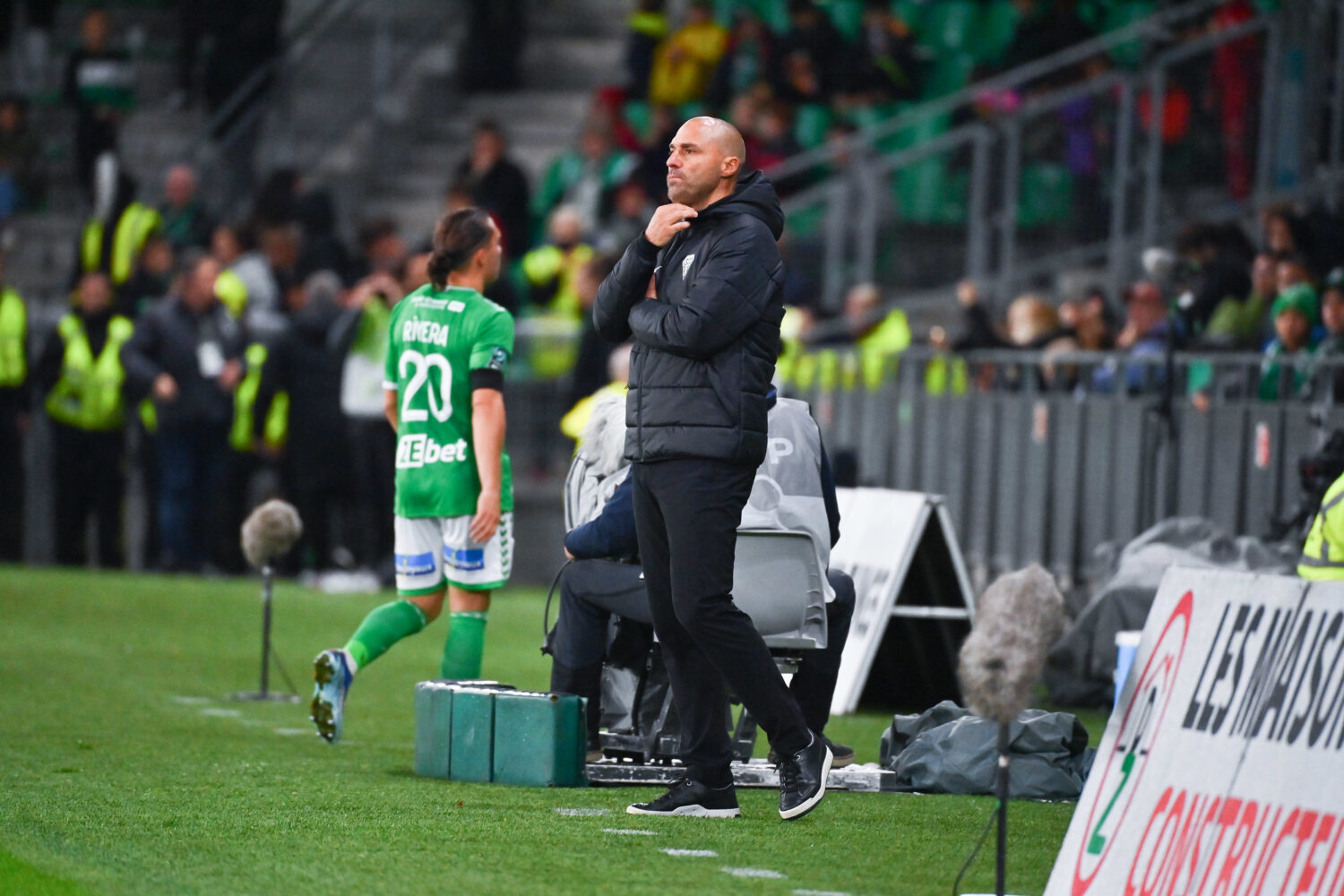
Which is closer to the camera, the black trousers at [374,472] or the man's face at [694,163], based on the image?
the man's face at [694,163]

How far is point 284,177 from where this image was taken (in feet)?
69.6

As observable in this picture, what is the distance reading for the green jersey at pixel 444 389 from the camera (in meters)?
8.83

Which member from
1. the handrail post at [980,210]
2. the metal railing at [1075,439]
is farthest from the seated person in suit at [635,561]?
the handrail post at [980,210]

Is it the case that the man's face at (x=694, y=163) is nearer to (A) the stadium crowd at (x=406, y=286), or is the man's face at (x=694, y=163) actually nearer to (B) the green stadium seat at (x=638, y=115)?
(A) the stadium crowd at (x=406, y=286)

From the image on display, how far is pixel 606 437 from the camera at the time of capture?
870 cm

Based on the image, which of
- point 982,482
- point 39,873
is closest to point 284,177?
point 982,482

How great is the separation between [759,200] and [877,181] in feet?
35.3

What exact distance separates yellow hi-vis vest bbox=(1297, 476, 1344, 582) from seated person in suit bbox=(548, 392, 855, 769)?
5.52 ft

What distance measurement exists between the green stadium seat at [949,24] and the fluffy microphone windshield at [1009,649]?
640 inches

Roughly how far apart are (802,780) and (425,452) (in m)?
2.40

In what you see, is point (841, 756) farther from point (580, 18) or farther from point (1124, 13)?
point (580, 18)

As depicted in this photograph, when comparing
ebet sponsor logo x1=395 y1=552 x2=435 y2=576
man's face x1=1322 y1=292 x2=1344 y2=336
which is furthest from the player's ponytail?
man's face x1=1322 y1=292 x2=1344 y2=336

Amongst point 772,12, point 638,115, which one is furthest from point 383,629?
point 772,12

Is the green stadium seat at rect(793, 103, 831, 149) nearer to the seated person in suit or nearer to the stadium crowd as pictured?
the stadium crowd
